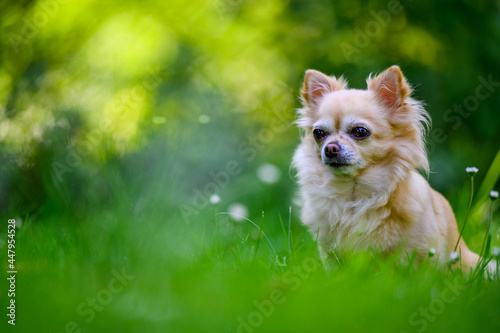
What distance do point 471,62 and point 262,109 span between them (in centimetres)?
200

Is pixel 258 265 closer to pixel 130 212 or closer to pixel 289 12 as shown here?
pixel 130 212

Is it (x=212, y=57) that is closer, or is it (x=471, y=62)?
(x=471, y=62)

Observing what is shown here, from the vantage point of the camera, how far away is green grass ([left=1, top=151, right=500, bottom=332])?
74.2 inches

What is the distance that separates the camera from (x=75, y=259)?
242cm

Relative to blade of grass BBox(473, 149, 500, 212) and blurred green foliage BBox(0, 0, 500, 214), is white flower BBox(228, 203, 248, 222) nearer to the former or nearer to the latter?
blurred green foliage BBox(0, 0, 500, 214)

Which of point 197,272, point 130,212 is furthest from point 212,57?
point 197,272

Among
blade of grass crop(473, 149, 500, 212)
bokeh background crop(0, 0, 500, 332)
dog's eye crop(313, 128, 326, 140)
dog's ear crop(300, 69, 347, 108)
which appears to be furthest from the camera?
blade of grass crop(473, 149, 500, 212)

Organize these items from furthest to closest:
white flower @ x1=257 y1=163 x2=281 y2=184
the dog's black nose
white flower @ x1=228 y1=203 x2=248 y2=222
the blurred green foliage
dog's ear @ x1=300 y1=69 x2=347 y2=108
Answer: white flower @ x1=257 y1=163 x2=281 y2=184 → the blurred green foliage → white flower @ x1=228 y1=203 x2=248 y2=222 → dog's ear @ x1=300 y1=69 x2=347 y2=108 → the dog's black nose

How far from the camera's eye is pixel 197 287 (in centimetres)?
209

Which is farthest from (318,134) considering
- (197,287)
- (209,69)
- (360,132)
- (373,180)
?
Answer: (209,69)

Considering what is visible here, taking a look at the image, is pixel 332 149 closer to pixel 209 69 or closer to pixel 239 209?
pixel 239 209

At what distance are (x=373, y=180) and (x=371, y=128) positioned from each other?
0.29 meters

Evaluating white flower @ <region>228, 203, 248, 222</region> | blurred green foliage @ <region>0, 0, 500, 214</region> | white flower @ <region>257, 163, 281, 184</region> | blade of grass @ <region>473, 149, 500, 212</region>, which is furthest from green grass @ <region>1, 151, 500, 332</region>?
blade of grass @ <region>473, 149, 500, 212</region>

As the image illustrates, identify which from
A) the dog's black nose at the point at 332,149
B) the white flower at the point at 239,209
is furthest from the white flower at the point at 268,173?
the dog's black nose at the point at 332,149
